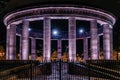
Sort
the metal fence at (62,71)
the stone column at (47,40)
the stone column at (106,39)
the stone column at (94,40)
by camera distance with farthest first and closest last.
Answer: the stone column at (106,39) → the stone column at (94,40) → the stone column at (47,40) → the metal fence at (62,71)

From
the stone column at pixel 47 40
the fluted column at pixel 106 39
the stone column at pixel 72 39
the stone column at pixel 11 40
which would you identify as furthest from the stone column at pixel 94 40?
the stone column at pixel 11 40

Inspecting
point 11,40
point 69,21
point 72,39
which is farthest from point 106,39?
point 11,40

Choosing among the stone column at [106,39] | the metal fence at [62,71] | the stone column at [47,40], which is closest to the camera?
the metal fence at [62,71]

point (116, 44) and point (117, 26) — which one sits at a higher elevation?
point (117, 26)

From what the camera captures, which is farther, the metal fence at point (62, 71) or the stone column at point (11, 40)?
the stone column at point (11, 40)

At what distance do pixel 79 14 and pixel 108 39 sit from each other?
1069 centimetres

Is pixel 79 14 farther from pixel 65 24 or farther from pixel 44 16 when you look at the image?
pixel 65 24

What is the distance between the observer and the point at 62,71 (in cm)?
3328

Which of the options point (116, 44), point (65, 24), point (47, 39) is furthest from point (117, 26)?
point (47, 39)

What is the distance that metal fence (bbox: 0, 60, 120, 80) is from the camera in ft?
78.8

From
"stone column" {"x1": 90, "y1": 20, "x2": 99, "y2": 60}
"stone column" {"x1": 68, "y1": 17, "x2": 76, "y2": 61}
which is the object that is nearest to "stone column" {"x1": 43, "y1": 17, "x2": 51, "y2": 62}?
"stone column" {"x1": 68, "y1": 17, "x2": 76, "y2": 61}

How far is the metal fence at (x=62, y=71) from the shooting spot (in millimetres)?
24031

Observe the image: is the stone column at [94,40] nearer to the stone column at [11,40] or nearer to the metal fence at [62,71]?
the stone column at [11,40]

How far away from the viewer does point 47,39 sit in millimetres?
55031
